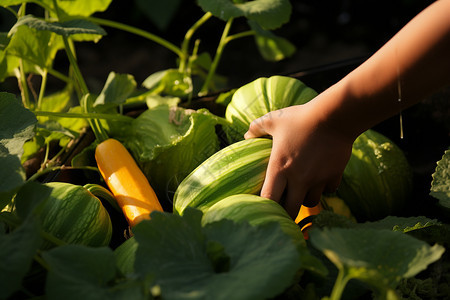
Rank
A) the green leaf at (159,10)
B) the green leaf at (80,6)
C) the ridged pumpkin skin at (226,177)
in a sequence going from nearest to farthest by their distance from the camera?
the ridged pumpkin skin at (226,177), the green leaf at (80,6), the green leaf at (159,10)

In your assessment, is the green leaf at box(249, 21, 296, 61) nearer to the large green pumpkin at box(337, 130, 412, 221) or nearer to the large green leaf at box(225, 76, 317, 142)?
the large green leaf at box(225, 76, 317, 142)

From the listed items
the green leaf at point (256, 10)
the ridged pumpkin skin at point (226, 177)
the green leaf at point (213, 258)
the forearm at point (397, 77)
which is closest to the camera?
the green leaf at point (213, 258)

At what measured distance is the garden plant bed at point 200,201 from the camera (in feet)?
2.21

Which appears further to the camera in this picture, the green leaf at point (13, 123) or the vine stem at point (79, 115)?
the vine stem at point (79, 115)

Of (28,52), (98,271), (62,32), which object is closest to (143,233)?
(98,271)

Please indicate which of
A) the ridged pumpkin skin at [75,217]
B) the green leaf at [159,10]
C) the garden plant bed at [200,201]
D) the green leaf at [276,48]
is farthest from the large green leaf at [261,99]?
the green leaf at [159,10]

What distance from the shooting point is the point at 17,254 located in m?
0.67

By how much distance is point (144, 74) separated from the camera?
348 centimetres

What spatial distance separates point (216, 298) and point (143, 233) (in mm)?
165

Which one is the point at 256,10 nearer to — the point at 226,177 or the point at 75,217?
the point at 226,177

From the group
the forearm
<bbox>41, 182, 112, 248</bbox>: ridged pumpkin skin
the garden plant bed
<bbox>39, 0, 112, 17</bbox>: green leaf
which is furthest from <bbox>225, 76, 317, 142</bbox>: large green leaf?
<bbox>39, 0, 112, 17</bbox>: green leaf

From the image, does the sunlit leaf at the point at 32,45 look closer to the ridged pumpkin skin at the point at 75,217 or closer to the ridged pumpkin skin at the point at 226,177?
the ridged pumpkin skin at the point at 75,217

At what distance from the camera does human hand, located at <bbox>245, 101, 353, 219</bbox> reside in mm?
987

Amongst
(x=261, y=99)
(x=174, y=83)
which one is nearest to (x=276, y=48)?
(x=174, y=83)
